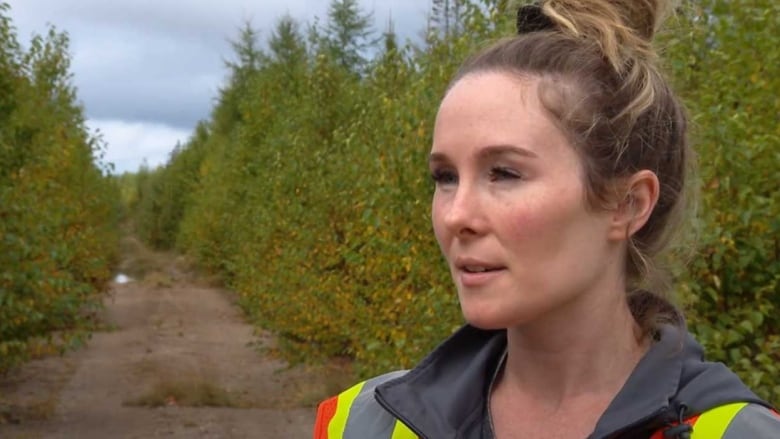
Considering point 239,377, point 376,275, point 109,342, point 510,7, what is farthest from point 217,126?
point 510,7

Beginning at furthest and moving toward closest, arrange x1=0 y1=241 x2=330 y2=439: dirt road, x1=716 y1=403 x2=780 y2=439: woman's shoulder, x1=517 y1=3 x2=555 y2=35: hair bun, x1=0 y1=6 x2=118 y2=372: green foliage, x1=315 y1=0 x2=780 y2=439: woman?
x1=0 y1=241 x2=330 y2=439: dirt road < x1=0 y1=6 x2=118 y2=372: green foliage < x1=517 y1=3 x2=555 y2=35: hair bun < x1=315 y1=0 x2=780 y2=439: woman < x1=716 y1=403 x2=780 y2=439: woman's shoulder

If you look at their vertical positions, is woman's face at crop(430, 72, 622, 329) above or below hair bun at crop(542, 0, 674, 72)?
below

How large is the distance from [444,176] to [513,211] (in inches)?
5.9

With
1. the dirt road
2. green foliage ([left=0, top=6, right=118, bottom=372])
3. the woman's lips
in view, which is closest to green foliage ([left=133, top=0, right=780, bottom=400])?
the woman's lips

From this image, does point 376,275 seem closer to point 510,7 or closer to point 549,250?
point 510,7

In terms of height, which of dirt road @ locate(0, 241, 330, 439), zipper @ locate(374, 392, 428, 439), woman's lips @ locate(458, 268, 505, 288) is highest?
woman's lips @ locate(458, 268, 505, 288)

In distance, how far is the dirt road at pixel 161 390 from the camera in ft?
42.6

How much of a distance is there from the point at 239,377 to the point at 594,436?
52.9 feet

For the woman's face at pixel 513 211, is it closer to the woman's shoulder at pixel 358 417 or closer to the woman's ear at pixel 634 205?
the woman's ear at pixel 634 205

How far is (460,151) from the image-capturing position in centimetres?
160

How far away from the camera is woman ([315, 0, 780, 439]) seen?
61.3 inches

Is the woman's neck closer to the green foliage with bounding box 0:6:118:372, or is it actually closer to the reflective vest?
the reflective vest

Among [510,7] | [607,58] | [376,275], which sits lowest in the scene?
[376,275]

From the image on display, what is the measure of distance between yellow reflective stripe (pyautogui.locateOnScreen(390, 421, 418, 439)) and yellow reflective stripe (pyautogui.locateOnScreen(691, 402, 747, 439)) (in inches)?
16.5
